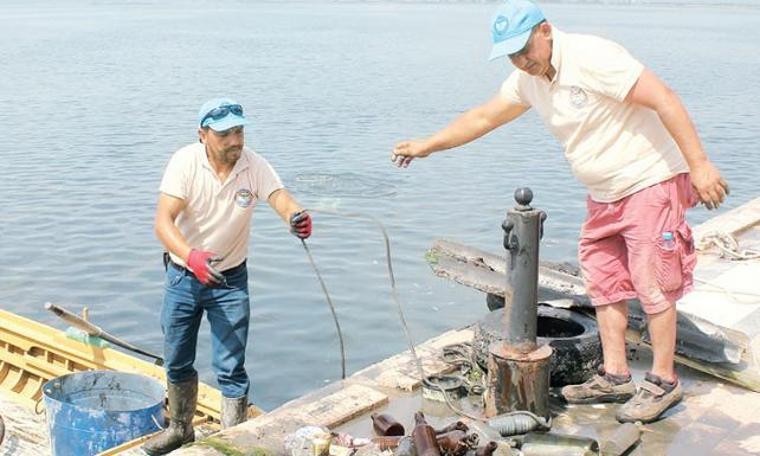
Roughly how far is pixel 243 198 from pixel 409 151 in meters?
1.01

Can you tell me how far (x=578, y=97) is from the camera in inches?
190

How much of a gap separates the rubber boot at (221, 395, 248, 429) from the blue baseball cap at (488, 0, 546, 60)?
262cm

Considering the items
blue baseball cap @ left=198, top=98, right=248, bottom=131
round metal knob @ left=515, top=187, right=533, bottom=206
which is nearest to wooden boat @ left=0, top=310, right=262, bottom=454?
blue baseball cap @ left=198, top=98, right=248, bottom=131

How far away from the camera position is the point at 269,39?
162 feet

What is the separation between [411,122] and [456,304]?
11.3 m

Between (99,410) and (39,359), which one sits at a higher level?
(99,410)

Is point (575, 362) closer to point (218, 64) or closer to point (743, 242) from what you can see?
point (743, 242)

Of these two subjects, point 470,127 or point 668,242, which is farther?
point 470,127

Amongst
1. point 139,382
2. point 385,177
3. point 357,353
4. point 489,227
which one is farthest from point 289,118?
point 139,382

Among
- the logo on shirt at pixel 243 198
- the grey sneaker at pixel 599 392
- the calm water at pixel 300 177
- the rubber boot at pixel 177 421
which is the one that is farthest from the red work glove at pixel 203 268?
the calm water at pixel 300 177

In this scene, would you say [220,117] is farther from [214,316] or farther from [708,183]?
[708,183]

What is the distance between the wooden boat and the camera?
7.61 m

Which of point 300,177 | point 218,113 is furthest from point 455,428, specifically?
point 300,177

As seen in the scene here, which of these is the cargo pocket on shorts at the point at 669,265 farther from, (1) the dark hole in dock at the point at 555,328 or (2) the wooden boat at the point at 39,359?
(2) the wooden boat at the point at 39,359
